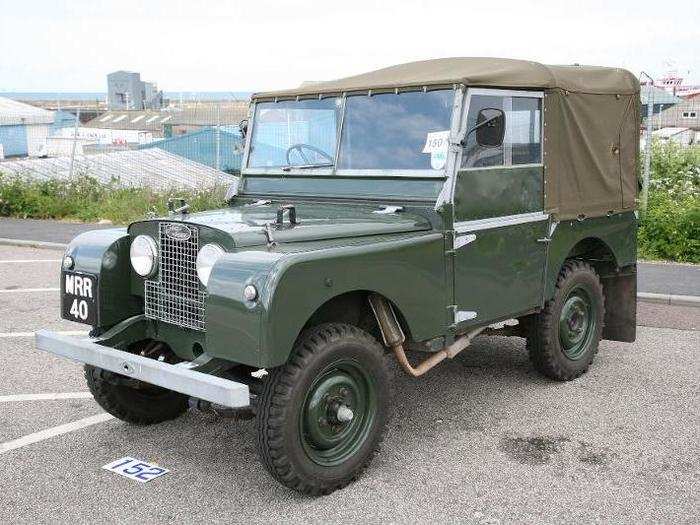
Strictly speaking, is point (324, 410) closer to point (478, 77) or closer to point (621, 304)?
point (478, 77)

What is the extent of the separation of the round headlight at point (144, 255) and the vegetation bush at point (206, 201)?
5.17 m

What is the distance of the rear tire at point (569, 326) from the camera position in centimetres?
538

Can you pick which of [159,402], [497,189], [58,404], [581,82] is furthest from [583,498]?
[58,404]

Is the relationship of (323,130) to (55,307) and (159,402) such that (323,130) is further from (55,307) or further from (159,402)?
(55,307)

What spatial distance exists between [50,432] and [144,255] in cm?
140

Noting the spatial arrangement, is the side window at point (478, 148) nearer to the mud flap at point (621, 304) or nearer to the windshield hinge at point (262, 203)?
the windshield hinge at point (262, 203)

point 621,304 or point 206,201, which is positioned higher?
point 206,201

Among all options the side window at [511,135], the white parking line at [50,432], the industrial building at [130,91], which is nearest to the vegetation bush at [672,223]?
the side window at [511,135]

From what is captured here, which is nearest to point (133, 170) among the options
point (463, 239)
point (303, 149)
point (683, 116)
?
point (683, 116)

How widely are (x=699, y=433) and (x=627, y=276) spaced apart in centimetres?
177

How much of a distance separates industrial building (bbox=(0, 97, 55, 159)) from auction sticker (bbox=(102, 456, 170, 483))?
19.6 metres

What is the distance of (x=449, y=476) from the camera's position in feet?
13.4

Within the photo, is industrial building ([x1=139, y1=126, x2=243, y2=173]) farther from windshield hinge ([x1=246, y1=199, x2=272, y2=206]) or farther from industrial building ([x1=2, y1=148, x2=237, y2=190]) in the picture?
windshield hinge ([x1=246, y1=199, x2=272, y2=206])

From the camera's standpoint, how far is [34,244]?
1226cm
